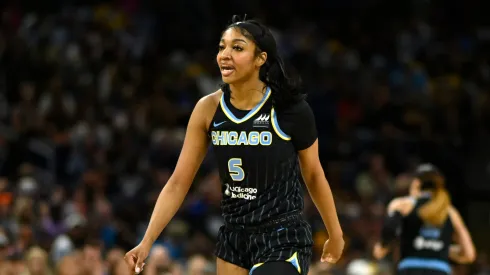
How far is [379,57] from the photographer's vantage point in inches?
572

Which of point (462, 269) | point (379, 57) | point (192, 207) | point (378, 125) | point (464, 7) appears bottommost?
point (462, 269)

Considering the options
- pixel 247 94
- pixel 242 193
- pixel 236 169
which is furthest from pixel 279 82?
pixel 242 193

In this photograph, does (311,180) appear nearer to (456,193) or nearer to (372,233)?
(372,233)

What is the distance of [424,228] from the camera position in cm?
792

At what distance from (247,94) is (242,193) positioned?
0.53 metres

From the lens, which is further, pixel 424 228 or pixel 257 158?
pixel 424 228

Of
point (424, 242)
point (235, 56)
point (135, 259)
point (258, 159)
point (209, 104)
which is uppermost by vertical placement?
point (235, 56)

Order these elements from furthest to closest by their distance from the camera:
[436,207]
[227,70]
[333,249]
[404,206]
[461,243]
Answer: [461,243], [404,206], [436,207], [333,249], [227,70]

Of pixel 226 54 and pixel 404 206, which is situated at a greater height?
pixel 226 54

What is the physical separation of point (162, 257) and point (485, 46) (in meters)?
7.88

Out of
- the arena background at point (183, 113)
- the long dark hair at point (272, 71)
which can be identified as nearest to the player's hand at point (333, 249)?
the long dark hair at point (272, 71)

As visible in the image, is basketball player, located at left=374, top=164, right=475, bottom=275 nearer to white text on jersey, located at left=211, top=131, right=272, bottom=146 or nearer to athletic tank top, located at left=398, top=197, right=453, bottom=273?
athletic tank top, located at left=398, top=197, right=453, bottom=273

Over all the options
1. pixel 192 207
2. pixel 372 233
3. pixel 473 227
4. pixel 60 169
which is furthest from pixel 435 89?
pixel 60 169

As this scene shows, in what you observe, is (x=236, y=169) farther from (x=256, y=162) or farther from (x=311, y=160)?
(x=311, y=160)
